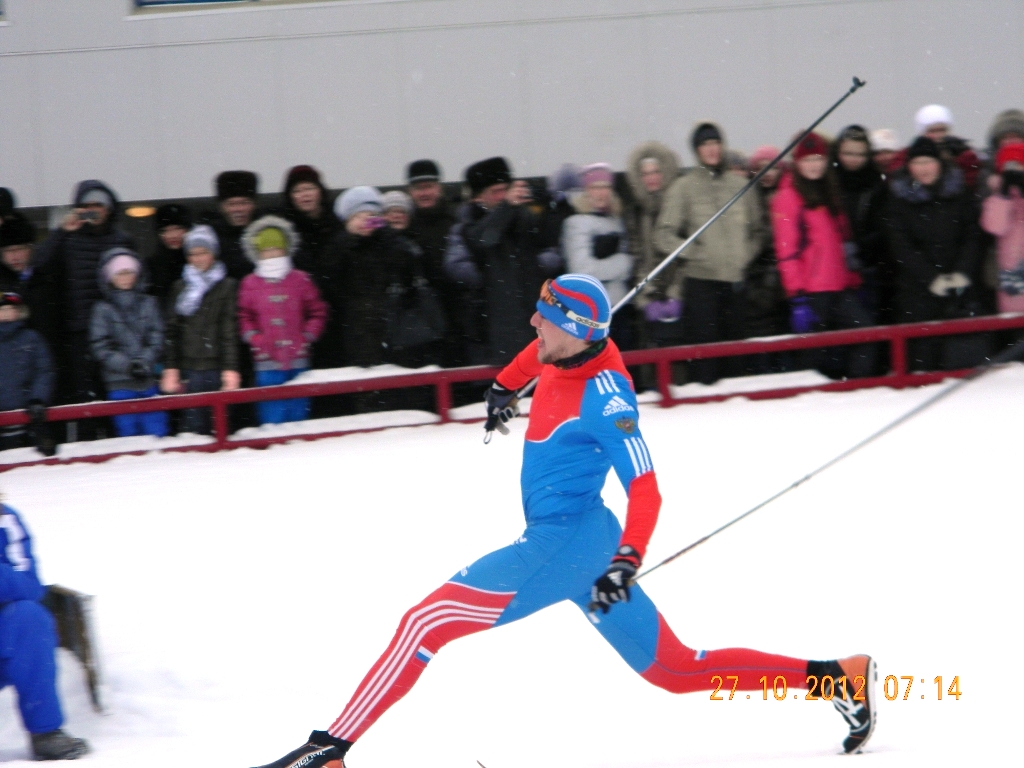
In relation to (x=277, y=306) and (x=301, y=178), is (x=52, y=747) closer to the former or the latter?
(x=277, y=306)

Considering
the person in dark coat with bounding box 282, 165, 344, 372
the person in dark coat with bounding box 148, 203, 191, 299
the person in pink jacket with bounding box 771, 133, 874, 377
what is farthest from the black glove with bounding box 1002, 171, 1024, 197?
the person in dark coat with bounding box 148, 203, 191, 299

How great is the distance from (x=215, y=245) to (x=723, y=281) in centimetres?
317

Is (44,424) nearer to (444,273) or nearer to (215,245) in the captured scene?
(215,245)

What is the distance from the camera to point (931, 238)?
28.2 feet

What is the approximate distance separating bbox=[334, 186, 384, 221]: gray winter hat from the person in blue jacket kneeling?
398cm

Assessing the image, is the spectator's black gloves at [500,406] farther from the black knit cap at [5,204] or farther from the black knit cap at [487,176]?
the black knit cap at [5,204]

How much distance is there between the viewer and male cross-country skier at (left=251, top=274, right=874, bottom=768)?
4066 mm

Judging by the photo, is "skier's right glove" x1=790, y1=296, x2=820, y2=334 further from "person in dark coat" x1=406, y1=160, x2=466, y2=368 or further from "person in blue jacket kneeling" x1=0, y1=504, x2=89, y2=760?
"person in blue jacket kneeling" x1=0, y1=504, x2=89, y2=760

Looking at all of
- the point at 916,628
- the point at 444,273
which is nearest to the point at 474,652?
the point at 916,628

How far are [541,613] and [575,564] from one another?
1.95 m

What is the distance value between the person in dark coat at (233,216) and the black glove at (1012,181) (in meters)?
4.69

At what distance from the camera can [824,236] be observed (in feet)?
28.2

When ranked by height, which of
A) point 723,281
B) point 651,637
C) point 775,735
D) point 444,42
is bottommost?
point 775,735

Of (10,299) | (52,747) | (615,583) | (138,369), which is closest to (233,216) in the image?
(138,369)
